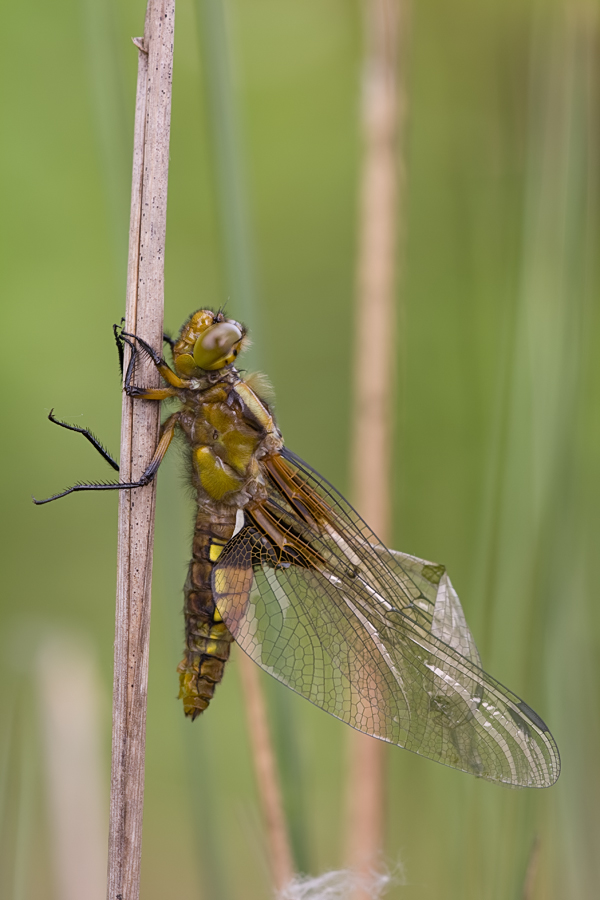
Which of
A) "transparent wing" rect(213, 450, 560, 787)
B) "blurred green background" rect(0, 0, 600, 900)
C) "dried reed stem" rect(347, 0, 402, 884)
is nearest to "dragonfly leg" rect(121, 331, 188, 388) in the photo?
"blurred green background" rect(0, 0, 600, 900)

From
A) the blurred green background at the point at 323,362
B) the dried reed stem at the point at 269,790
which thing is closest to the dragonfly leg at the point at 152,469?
the blurred green background at the point at 323,362

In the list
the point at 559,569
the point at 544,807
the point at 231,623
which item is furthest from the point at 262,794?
the point at 559,569

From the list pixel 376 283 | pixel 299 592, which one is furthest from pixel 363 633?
pixel 376 283

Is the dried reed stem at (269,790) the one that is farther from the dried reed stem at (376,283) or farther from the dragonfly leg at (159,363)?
the dragonfly leg at (159,363)

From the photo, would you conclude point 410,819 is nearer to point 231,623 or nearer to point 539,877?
point 539,877

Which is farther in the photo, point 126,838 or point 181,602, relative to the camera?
point 181,602

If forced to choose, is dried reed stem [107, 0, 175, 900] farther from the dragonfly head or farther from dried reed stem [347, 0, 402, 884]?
dried reed stem [347, 0, 402, 884]
